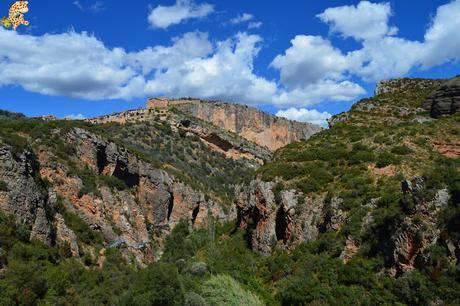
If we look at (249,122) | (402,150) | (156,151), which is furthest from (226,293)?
(249,122)

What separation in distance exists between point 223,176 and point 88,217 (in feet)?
148

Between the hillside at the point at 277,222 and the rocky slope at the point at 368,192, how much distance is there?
3.4 inches

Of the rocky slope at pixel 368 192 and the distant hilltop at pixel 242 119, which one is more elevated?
the distant hilltop at pixel 242 119

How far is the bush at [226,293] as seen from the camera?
24.1 m

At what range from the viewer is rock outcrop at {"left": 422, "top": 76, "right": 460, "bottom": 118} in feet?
127

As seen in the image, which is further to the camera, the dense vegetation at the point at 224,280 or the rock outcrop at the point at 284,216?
the rock outcrop at the point at 284,216

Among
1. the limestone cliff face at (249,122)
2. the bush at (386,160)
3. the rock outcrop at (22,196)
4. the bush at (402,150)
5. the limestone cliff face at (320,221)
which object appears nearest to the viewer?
the limestone cliff face at (320,221)

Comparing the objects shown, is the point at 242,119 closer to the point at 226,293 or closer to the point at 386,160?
the point at 386,160

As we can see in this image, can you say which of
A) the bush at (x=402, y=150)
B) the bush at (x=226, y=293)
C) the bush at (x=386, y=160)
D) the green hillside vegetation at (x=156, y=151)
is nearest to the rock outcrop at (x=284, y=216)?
the bush at (x=386, y=160)

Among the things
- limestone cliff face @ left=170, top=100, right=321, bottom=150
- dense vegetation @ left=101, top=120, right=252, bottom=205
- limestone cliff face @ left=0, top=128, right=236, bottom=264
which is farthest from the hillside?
limestone cliff face @ left=170, top=100, right=321, bottom=150

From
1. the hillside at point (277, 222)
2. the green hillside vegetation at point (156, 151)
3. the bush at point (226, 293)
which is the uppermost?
the green hillside vegetation at point (156, 151)

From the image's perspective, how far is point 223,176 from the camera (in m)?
87.8

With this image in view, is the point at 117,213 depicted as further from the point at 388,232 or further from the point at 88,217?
the point at 388,232

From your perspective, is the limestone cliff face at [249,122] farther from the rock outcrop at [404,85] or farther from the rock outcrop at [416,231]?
the rock outcrop at [416,231]
